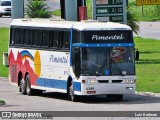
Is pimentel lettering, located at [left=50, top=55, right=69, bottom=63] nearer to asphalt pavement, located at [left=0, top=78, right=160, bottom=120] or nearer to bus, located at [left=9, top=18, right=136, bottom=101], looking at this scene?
bus, located at [left=9, top=18, right=136, bottom=101]

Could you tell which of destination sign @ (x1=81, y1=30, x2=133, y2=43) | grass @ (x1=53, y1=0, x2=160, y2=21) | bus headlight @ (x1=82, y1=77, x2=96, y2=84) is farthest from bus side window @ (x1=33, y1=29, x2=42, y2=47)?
grass @ (x1=53, y1=0, x2=160, y2=21)

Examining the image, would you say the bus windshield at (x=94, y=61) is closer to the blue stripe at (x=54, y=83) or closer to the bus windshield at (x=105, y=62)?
the bus windshield at (x=105, y=62)

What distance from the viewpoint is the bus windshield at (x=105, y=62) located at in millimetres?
29719

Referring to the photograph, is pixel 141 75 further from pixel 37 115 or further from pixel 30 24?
pixel 37 115

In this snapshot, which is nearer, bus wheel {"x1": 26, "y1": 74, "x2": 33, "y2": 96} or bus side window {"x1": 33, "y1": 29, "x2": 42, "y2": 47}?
bus side window {"x1": 33, "y1": 29, "x2": 42, "y2": 47}

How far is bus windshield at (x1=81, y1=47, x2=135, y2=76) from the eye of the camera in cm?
2972

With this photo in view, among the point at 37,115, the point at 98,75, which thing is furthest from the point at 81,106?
the point at 37,115

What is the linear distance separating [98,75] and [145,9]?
48.4 metres

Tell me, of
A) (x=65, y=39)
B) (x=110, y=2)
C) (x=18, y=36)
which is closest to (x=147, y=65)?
(x=110, y=2)

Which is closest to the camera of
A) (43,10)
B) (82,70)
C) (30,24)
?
(82,70)

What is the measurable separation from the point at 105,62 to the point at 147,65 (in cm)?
1396

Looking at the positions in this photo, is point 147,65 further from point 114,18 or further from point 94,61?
point 94,61

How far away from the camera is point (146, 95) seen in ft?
105

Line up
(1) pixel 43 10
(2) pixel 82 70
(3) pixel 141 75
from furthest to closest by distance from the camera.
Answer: (1) pixel 43 10 < (3) pixel 141 75 < (2) pixel 82 70
